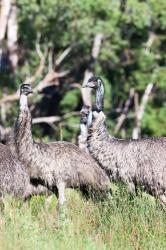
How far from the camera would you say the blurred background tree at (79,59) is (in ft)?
93.6

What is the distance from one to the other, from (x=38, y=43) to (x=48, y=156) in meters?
18.0

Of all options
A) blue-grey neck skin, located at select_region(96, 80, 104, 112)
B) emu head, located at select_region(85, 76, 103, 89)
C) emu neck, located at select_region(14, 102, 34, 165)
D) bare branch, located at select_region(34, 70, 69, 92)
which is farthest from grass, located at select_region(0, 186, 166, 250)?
bare branch, located at select_region(34, 70, 69, 92)

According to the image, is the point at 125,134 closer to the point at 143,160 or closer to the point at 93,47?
the point at 93,47

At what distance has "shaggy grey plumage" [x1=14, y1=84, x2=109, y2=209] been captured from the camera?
40.0ft

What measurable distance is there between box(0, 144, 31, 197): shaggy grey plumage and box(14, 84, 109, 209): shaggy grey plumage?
53 cm

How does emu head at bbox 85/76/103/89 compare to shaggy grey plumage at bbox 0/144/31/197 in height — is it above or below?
above

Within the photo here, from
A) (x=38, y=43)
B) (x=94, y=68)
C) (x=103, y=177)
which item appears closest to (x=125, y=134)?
(x=94, y=68)

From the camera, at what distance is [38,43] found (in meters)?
30.0

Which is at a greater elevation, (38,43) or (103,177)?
(38,43)

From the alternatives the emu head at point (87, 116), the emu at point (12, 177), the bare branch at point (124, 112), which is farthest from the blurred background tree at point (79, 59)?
the emu at point (12, 177)

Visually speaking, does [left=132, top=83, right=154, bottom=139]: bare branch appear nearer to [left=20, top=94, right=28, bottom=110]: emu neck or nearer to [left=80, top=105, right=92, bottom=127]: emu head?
[left=80, top=105, right=92, bottom=127]: emu head

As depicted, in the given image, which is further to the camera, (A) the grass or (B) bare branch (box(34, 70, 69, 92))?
(B) bare branch (box(34, 70, 69, 92))

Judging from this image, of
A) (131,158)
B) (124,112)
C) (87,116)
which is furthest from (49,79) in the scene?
(131,158)

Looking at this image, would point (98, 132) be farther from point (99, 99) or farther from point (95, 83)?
point (95, 83)
